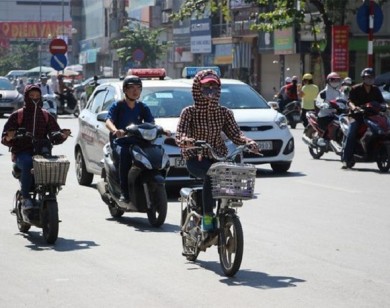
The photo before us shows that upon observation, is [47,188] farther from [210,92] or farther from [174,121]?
[174,121]

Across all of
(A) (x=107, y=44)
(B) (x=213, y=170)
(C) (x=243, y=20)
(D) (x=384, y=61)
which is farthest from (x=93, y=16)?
(B) (x=213, y=170)

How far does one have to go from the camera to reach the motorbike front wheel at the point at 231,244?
945 cm

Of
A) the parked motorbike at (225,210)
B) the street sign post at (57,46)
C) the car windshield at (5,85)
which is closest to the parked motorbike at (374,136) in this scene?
the parked motorbike at (225,210)

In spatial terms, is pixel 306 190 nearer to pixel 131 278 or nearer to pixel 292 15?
pixel 131 278

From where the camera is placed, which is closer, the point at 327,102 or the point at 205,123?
the point at 205,123

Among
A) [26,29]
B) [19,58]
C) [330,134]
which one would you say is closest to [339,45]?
[330,134]

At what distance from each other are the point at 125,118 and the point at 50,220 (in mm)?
2334

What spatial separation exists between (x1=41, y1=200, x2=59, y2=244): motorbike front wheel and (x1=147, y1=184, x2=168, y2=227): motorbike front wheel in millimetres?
1631

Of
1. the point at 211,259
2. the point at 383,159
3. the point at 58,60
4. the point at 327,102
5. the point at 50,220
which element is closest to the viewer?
the point at 211,259

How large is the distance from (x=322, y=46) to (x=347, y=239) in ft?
113

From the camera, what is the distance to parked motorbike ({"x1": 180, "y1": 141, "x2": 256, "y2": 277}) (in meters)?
9.45

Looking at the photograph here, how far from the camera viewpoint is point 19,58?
13075cm

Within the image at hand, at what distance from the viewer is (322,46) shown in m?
45.7

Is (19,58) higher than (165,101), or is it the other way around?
(19,58)
